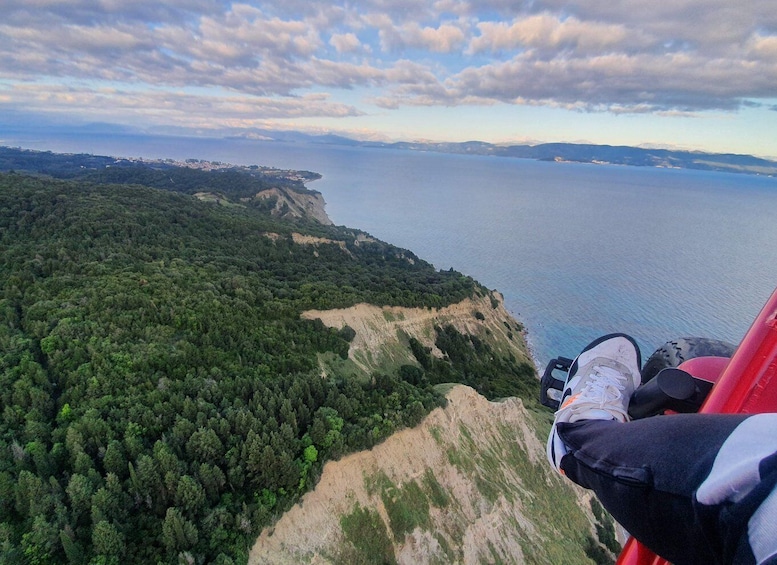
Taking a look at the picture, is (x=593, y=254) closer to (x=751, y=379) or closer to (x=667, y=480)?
(x=751, y=379)

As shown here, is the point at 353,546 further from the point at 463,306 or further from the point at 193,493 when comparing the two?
the point at 463,306

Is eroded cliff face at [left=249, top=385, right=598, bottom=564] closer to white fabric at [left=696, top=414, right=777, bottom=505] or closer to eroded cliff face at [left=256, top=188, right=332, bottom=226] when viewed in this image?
white fabric at [left=696, top=414, right=777, bottom=505]

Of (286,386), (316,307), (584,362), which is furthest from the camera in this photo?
(316,307)

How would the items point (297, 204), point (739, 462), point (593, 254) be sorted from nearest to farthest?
1. point (739, 462)
2. point (593, 254)
3. point (297, 204)

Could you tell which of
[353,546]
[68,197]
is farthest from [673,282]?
[68,197]

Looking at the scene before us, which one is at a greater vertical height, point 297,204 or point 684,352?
point 684,352

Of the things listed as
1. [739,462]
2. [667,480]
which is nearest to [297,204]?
[667,480]
